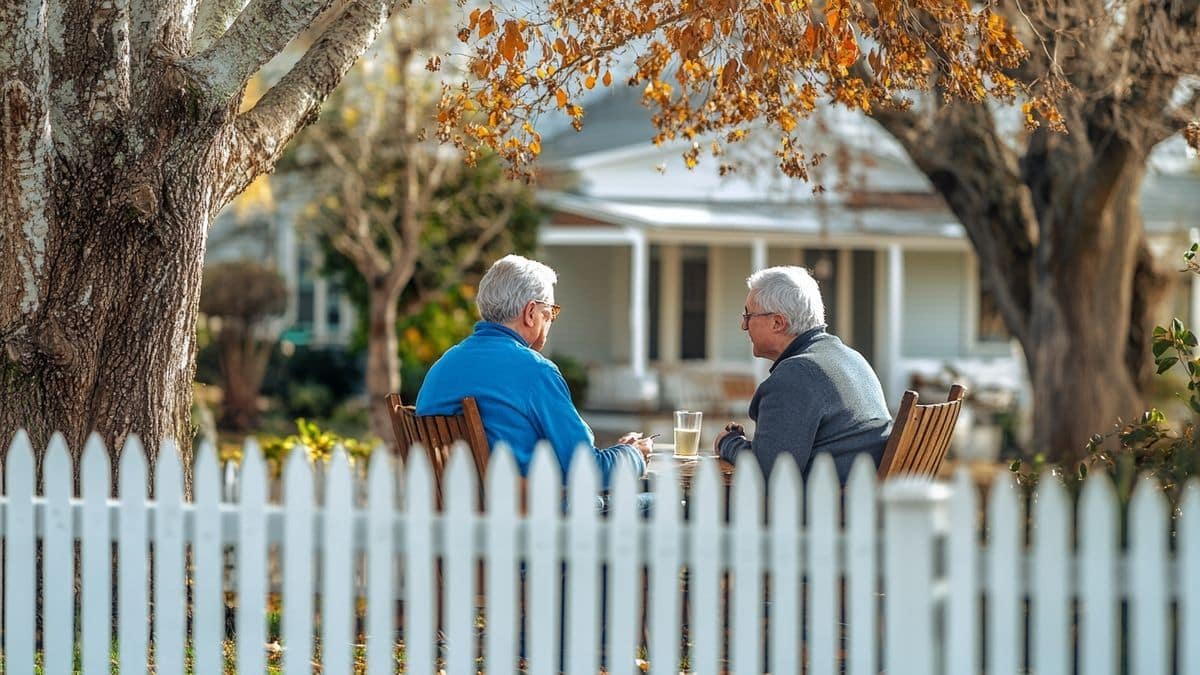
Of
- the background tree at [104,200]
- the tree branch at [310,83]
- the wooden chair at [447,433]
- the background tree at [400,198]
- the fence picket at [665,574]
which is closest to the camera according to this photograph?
the fence picket at [665,574]

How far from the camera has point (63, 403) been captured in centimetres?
568

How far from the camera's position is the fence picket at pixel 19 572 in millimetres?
4355

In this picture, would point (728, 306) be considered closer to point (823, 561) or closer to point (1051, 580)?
point (823, 561)

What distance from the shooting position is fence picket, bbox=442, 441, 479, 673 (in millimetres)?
3881

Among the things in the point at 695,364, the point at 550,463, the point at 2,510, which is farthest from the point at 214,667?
the point at 695,364

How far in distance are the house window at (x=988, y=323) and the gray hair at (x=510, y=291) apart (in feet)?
66.7

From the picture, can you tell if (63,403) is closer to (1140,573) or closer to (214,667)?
(214,667)

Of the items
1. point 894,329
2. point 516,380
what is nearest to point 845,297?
point 894,329

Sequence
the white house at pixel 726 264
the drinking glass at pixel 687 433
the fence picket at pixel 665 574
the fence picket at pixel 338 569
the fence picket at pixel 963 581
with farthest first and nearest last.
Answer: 1. the white house at pixel 726 264
2. the drinking glass at pixel 687 433
3. the fence picket at pixel 338 569
4. the fence picket at pixel 665 574
5. the fence picket at pixel 963 581

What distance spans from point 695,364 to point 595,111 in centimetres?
628

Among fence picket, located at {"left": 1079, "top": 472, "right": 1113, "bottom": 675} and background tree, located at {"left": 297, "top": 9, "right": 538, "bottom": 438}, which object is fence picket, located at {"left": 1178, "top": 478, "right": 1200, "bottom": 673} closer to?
fence picket, located at {"left": 1079, "top": 472, "right": 1113, "bottom": 675}

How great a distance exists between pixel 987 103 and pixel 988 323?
13.5 meters

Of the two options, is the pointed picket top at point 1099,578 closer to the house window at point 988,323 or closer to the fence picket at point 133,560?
the fence picket at point 133,560

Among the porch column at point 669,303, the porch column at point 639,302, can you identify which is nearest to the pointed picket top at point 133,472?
the porch column at point 639,302
